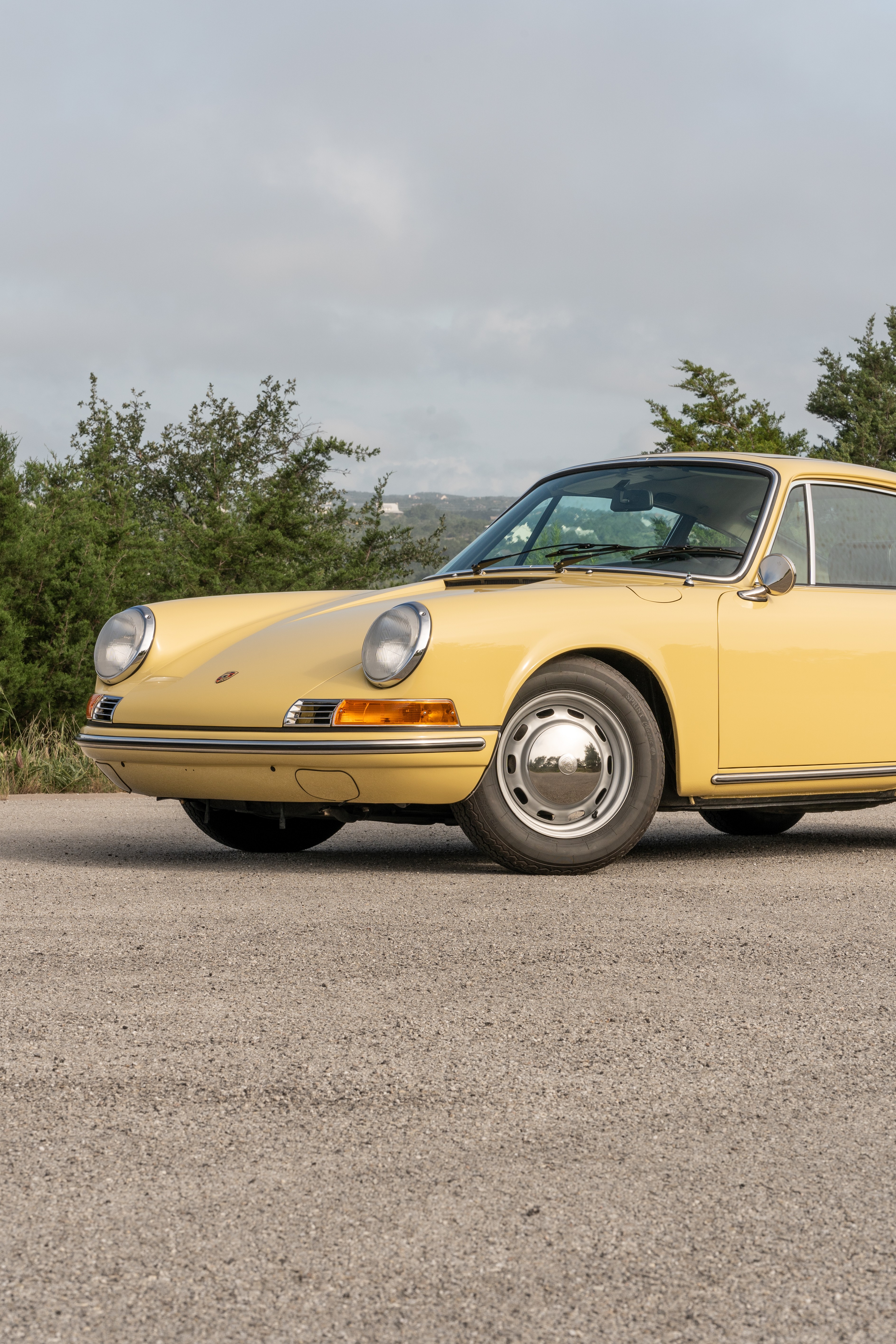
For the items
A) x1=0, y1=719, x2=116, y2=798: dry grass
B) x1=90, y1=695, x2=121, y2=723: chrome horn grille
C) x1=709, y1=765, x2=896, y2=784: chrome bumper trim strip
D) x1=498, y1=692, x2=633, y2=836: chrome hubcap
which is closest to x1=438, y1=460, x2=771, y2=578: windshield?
x1=709, y1=765, x2=896, y2=784: chrome bumper trim strip

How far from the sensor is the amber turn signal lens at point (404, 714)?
4.81m

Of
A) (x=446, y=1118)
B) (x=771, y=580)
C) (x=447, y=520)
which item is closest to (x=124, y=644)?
(x=771, y=580)

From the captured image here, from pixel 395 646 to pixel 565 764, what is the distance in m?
0.71

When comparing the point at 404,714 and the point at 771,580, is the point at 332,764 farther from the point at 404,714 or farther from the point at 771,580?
the point at 771,580

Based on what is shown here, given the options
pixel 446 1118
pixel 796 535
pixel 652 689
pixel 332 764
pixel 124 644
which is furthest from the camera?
pixel 796 535

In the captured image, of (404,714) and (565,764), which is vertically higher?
(404,714)

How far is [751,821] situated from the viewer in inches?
277

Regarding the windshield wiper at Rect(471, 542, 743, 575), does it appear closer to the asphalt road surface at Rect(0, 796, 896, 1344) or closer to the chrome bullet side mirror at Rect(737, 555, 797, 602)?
the chrome bullet side mirror at Rect(737, 555, 797, 602)

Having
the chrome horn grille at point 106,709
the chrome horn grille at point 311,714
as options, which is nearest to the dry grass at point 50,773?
the chrome horn grille at point 106,709

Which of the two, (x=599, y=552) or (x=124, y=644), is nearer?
(x=124, y=644)

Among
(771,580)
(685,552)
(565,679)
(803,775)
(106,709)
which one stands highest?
(685,552)

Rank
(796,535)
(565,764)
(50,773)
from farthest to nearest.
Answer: (50,773) → (796,535) → (565,764)

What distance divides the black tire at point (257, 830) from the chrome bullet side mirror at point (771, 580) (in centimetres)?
189

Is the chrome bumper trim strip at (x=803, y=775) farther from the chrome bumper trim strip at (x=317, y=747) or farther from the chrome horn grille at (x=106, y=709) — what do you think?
the chrome horn grille at (x=106, y=709)
